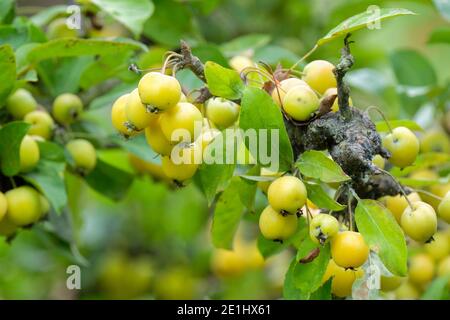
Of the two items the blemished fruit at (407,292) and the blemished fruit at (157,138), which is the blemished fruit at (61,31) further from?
the blemished fruit at (407,292)

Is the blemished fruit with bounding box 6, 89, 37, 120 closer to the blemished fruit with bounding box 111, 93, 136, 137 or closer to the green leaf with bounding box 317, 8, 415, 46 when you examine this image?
the blemished fruit with bounding box 111, 93, 136, 137

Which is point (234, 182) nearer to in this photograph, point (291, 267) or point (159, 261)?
point (291, 267)

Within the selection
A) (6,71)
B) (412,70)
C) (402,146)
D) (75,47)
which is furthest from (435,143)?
(6,71)

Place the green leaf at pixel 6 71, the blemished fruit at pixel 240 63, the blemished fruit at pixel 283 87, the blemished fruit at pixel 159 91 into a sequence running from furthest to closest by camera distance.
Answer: the blemished fruit at pixel 240 63 → the green leaf at pixel 6 71 → the blemished fruit at pixel 283 87 → the blemished fruit at pixel 159 91

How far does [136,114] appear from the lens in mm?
976

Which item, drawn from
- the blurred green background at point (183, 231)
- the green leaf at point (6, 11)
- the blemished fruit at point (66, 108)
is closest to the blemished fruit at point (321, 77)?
the blemished fruit at point (66, 108)

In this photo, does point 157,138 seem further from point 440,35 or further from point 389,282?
point 440,35

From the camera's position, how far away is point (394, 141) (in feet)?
3.53

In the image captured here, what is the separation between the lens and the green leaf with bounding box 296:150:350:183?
3.17 feet

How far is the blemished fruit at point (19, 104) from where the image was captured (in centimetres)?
133

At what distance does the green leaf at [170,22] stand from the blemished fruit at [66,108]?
0.36 metres

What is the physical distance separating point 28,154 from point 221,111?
0.36m

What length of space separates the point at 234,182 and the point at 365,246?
9.5 inches

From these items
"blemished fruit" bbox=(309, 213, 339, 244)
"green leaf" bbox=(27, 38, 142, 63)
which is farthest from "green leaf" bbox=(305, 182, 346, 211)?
"green leaf" bbox=(27, 38, 142, 63)
